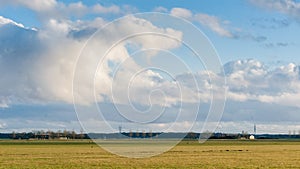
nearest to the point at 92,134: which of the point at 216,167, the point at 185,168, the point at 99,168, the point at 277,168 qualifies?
the point at 99,168

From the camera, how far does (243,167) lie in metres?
49.3

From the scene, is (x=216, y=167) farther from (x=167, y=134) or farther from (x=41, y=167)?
(x=41, y=167)

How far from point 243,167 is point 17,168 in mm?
20396

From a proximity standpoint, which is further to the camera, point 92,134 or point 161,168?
point 161,168

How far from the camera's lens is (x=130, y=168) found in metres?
47.8

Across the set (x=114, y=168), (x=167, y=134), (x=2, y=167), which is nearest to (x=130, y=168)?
(x=114, y=168)

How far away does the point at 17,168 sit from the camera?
47750 mm

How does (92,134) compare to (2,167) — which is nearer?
(92,134)

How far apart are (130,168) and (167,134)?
4525mm

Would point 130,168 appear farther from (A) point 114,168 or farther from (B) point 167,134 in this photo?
(B) point 167,134

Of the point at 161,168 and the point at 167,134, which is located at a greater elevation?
the point at 167,134

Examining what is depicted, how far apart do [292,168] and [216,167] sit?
681 centimetres

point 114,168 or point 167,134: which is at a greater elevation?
point 167,134

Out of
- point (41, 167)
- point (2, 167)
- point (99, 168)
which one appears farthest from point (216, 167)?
point (2, 167)
